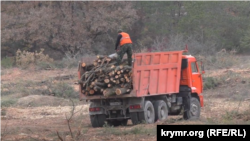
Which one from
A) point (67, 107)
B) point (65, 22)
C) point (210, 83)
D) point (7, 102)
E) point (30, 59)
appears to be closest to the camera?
point (67, 107)

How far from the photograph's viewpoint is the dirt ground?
Result: 12370mm

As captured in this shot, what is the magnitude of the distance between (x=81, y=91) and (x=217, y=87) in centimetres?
1379

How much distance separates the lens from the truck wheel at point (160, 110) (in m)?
15.9

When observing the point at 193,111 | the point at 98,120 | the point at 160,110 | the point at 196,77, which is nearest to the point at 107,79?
the point at 98,120

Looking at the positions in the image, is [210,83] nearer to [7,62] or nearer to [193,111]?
[193,111]

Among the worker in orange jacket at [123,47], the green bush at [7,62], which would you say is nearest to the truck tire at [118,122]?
the worker in orange jacket at [123,47]

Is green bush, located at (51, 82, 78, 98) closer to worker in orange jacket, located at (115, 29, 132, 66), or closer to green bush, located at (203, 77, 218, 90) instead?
green bush, located at (203, 77, 218, 90)

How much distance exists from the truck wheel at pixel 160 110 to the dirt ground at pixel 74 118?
17.4 inches

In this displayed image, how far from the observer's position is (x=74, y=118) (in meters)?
18.0

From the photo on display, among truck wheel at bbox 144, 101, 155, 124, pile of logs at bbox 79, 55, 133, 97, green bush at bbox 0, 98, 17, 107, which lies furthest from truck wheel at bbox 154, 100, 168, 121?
green bush at bbox 0, 98, 17, 107

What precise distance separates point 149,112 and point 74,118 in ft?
11.7

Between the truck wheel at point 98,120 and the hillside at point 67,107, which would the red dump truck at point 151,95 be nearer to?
the truck wheel at point 98,120

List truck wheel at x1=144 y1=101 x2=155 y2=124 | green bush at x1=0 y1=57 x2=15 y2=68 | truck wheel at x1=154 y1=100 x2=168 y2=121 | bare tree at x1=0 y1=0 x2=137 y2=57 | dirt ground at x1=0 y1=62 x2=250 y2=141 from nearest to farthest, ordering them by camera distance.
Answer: dirt ground at x1=0 y1=62 x2=250 y2=141, truck wheel at x1=144 y1=101 x2=155 y2=124, truck wheel at x1=154 y1=100 x2=168 y2=121, bare tree at x1=0 y1=0 x2=137 y2=57, green bush at x1=0 y1=57 x2=15 y2=68

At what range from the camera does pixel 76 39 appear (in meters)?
42.0
